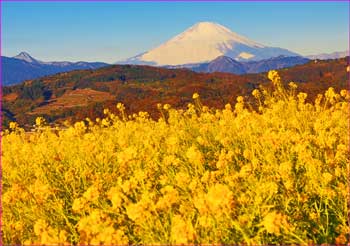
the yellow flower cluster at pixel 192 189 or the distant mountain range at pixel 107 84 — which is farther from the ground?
the yellow flower cluster at pixel 192 189

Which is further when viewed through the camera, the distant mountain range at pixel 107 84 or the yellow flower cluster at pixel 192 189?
the distant mountain range at pixel 107 84

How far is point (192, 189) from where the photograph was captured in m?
4.52

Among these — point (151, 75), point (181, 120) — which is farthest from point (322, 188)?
point (151, 75)

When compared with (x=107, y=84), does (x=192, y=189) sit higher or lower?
higher

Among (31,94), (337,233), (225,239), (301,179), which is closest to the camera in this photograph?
(225,239)

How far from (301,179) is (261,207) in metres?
1.45

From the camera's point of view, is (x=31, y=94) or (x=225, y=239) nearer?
(x=225, y=239)

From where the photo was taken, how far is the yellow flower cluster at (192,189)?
380 cm

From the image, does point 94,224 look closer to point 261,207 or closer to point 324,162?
point 261,207

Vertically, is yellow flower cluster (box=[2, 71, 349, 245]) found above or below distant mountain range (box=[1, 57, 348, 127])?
above

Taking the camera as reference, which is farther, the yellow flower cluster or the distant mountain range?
the distant mountain range

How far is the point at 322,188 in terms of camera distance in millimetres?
4621

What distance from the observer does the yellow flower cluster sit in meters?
3.80

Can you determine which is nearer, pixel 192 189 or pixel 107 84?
pixel 192 189
